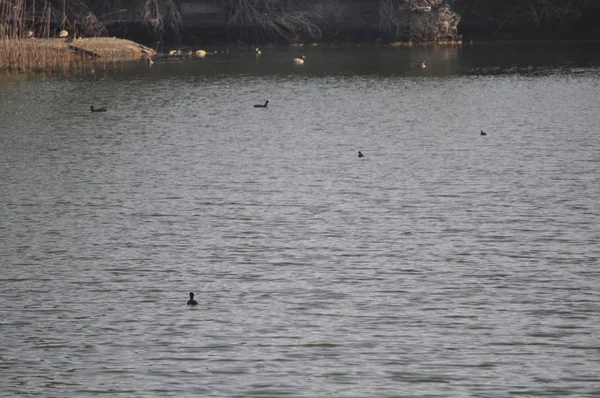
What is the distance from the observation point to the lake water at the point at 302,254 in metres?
12.3

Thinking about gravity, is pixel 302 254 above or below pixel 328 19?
below

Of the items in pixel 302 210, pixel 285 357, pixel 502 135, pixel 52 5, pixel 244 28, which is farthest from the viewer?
pixel 244 28

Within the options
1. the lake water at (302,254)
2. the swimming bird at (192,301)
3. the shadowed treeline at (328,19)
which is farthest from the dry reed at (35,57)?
the swimming bird at (192,301)

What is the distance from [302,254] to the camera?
58.1 ft

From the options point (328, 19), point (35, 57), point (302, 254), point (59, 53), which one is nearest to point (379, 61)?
point (328, 19)

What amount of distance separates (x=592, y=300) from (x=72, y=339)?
Answer: 6469mm

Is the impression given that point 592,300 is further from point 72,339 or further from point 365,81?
point 365,81

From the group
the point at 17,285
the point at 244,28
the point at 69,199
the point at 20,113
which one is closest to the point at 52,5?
the point at 244,28

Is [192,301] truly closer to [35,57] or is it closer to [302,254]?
[302,254]

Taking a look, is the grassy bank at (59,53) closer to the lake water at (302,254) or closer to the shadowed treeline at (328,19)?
the shadowed treeline at (328,19)

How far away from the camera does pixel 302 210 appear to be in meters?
21.3

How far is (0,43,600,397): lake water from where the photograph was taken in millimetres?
12336

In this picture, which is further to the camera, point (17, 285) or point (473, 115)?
point (473, 115)

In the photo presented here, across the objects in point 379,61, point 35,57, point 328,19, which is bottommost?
point 35,57
